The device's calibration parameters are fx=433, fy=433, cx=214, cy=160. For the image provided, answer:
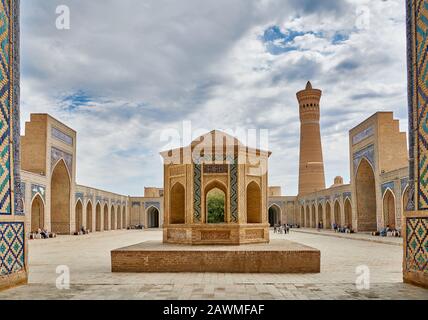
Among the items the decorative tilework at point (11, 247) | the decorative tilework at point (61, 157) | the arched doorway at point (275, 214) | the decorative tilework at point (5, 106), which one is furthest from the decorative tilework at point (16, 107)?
the arched doorway at point (275, 214)

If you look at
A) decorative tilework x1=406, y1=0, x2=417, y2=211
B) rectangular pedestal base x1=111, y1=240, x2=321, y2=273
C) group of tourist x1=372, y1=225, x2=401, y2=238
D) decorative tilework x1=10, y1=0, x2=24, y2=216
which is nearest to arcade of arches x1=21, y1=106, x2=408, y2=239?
group of tourist x1=372, y1=225, x2=401, y2=238

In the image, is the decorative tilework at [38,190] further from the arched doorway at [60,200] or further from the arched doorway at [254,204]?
the arched doorway at [254,204]

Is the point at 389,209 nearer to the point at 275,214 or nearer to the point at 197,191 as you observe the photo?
the point at 197,191

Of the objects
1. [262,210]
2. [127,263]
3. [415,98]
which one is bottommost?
[127,263]

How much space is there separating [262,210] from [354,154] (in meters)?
16.2

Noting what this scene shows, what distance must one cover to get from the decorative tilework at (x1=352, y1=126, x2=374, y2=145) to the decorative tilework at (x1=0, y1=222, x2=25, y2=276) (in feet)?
67.6

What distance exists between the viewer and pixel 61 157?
2544 centimetres

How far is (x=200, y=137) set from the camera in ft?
41.2

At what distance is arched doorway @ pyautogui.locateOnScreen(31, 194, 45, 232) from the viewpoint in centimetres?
2322

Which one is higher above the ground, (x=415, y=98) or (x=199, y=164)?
(x=415, y=98)

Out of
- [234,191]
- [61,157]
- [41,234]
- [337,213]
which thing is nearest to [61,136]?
[61,157]

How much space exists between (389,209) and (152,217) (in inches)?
1045

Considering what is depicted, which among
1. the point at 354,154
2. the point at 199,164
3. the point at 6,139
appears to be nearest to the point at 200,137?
the point at 199,164
